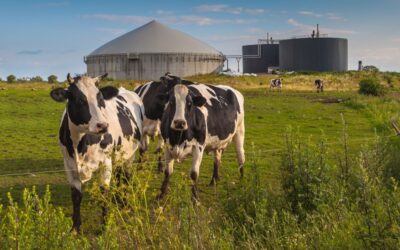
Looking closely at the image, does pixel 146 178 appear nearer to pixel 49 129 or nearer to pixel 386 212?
pixel 386 212

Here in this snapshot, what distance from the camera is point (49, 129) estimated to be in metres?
19.7

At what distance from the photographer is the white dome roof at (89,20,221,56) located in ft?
224

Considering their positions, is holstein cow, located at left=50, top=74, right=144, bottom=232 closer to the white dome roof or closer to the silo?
the silo

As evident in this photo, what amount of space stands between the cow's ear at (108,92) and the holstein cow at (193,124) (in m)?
1.11

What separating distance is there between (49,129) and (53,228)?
15837 mm

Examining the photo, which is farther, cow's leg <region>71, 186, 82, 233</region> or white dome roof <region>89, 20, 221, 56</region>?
white dome roof <region>89, 20, 221, 56</region>

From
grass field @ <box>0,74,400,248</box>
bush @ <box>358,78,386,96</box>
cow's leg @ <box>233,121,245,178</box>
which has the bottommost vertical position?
grass field @ <box>0,74,400,248</box>

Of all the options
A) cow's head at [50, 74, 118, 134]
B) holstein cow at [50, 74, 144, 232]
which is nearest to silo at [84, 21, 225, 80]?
holstein cow at [50, 74, 144, 232]

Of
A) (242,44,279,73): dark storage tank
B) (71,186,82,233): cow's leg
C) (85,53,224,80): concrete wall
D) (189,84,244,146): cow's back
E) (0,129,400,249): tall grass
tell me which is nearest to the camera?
(0,129,400,249): tall grass

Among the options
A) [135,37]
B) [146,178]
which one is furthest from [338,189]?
[135,37]

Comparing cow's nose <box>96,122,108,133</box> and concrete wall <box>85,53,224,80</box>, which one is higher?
concrete wall <box>85,53,224,80</box>

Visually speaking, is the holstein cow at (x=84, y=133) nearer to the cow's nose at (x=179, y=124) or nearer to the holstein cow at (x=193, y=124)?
the cow's nose at (x=179, y=124)

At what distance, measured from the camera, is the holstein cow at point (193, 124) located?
30.2 feet

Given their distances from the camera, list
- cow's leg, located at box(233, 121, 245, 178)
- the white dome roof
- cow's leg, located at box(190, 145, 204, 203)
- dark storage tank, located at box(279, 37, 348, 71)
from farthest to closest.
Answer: dark storage tank, located at box(279, 37, 348, 71) < the white dome roof < cow's leg, located at box(233, 121, 245, 178) < cow's leg, located at box(190, 145, 204, 203)
